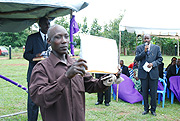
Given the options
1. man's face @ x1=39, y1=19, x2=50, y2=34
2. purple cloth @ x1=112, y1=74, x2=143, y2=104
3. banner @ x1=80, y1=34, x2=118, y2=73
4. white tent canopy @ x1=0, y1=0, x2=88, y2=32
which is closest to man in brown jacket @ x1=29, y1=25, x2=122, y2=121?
banner @ x1=80, y1=34, x2=118, y2=73

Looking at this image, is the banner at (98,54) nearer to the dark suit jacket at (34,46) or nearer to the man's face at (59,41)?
the man's face at (59,41)

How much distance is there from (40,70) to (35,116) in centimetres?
251

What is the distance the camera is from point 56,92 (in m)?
1.71

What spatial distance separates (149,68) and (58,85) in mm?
4399

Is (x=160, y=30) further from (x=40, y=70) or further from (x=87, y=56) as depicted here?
(x=40, y=70)

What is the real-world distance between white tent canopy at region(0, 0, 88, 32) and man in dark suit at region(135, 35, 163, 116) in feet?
8.67

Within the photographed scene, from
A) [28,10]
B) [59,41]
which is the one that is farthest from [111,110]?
[59,41]

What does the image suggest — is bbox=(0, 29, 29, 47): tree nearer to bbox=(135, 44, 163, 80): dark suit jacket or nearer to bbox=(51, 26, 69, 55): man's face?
bbox=(135, 44, 163, 80): dark suit jacket

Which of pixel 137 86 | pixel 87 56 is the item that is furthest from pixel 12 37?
pixel 87 56

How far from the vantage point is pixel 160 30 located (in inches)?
277

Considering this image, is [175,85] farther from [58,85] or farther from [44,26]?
[58,85]

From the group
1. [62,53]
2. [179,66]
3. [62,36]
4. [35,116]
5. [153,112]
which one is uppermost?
[62,36]

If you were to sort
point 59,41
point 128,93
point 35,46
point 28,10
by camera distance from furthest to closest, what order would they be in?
point 128,93 → point 35,46 → point 28,10 → point 59,41

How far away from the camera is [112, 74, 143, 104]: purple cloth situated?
7.20 meters
